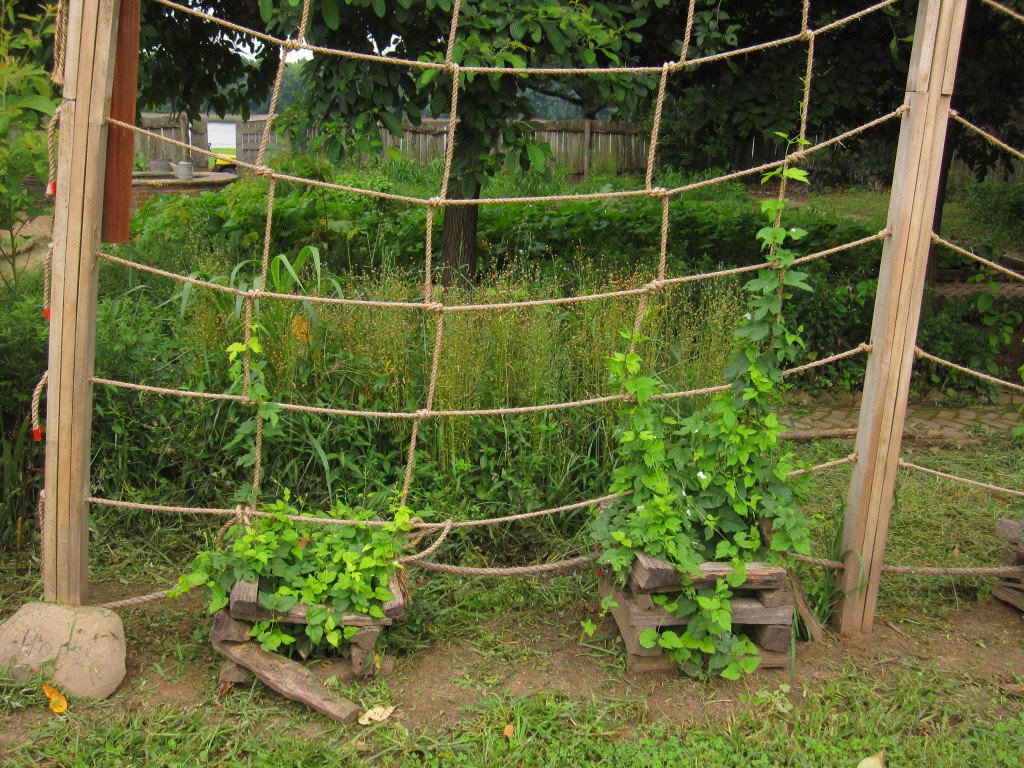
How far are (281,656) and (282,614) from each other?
12cm

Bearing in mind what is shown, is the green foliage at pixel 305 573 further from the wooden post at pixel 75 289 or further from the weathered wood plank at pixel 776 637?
the weathered wood plank at pixel 776 637

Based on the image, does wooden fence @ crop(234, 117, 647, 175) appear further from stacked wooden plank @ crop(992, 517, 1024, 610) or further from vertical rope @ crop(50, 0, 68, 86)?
vertical rope @ crop(50, 0, 68, 86)

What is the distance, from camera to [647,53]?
5984mm

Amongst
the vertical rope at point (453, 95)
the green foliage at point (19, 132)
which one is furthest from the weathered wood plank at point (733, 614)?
the green foliage at point (19, 132)

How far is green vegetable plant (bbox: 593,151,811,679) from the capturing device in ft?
9.25

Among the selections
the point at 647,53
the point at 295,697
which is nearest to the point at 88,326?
the point at 295,697

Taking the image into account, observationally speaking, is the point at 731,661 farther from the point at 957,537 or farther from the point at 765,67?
the point at 765,67

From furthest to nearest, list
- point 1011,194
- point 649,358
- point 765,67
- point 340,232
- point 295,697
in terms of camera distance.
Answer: point 1011,194 → point 340,232 → point 765,67 → point 649,358 → point 295,697

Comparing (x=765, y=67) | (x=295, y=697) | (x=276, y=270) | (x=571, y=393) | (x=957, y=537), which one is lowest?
(x=295, y=697)

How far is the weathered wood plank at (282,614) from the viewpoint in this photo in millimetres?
2699

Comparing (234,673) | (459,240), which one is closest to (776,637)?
(234,673)

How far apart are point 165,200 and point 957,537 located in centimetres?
646

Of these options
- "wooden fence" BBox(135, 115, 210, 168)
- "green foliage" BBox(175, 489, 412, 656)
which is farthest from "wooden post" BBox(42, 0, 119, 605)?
"wooden fence" BBox(135, 115, 210, 168)

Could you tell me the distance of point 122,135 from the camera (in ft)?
8.77
